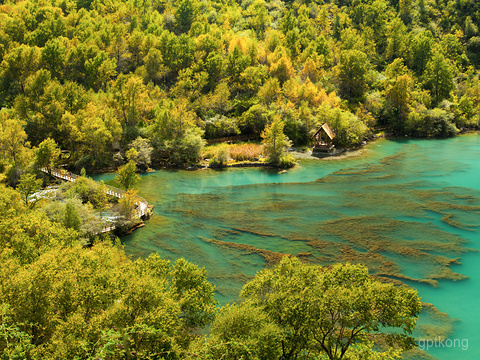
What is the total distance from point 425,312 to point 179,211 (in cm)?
2672

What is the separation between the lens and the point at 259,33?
107062mm

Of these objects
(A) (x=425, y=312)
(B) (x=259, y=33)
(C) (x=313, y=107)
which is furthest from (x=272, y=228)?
(B) (x=259, y=33)

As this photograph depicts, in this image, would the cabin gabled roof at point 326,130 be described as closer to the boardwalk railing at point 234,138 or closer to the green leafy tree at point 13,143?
the boardwalk railing at point 234,138

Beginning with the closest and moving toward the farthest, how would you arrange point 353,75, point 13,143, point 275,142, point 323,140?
point 13,143, point 275,142, point 323,140, point 353,75

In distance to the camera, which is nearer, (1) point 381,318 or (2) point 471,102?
(1) point 381,318

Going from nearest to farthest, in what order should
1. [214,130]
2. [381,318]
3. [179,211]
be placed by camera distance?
1. [381,318]
2. [179,211]
3. [214,130]

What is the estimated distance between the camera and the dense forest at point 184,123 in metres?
17.2

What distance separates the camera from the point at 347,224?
130 feet

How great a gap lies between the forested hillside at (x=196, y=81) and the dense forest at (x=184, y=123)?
0.31 metres

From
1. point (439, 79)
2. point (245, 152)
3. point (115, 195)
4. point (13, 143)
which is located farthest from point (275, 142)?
point (439, 79)

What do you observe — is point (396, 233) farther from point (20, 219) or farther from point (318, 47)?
point (318, 47)

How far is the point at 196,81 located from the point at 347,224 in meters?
49.0

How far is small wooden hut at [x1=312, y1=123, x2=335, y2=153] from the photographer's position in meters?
63.8

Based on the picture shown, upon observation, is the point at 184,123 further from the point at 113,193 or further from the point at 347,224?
the point at 347,224
